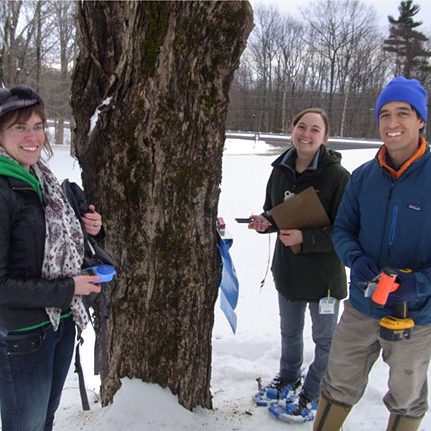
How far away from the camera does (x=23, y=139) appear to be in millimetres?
1747

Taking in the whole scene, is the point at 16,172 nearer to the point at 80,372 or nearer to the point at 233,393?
the point at 80,372

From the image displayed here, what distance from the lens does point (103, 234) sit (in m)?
2.20

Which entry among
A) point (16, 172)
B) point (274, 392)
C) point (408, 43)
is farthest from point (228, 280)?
point (408, 43)

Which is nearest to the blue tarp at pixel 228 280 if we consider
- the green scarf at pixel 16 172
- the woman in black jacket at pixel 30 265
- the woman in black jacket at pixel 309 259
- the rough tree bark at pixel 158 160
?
the rough tree bark at pixel 158 160

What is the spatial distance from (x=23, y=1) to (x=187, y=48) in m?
23.8

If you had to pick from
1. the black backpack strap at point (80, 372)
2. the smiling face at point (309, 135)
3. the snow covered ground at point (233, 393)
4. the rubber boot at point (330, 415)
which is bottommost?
the snow covered ground at point (233, 393)

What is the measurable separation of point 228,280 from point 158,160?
871 millimetres

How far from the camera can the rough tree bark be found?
2.01 m

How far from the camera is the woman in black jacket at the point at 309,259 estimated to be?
2.61 m

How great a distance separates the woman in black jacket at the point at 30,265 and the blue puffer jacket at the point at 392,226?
130 cm

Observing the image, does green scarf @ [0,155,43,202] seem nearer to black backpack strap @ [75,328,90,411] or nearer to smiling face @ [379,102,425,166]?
black backpack strap @ [75,328,90,411]

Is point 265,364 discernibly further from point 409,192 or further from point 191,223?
point 409,192

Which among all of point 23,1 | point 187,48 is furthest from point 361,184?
point 23,1

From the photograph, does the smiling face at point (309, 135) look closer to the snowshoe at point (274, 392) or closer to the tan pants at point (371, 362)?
the tan pants at point (371, 362)
